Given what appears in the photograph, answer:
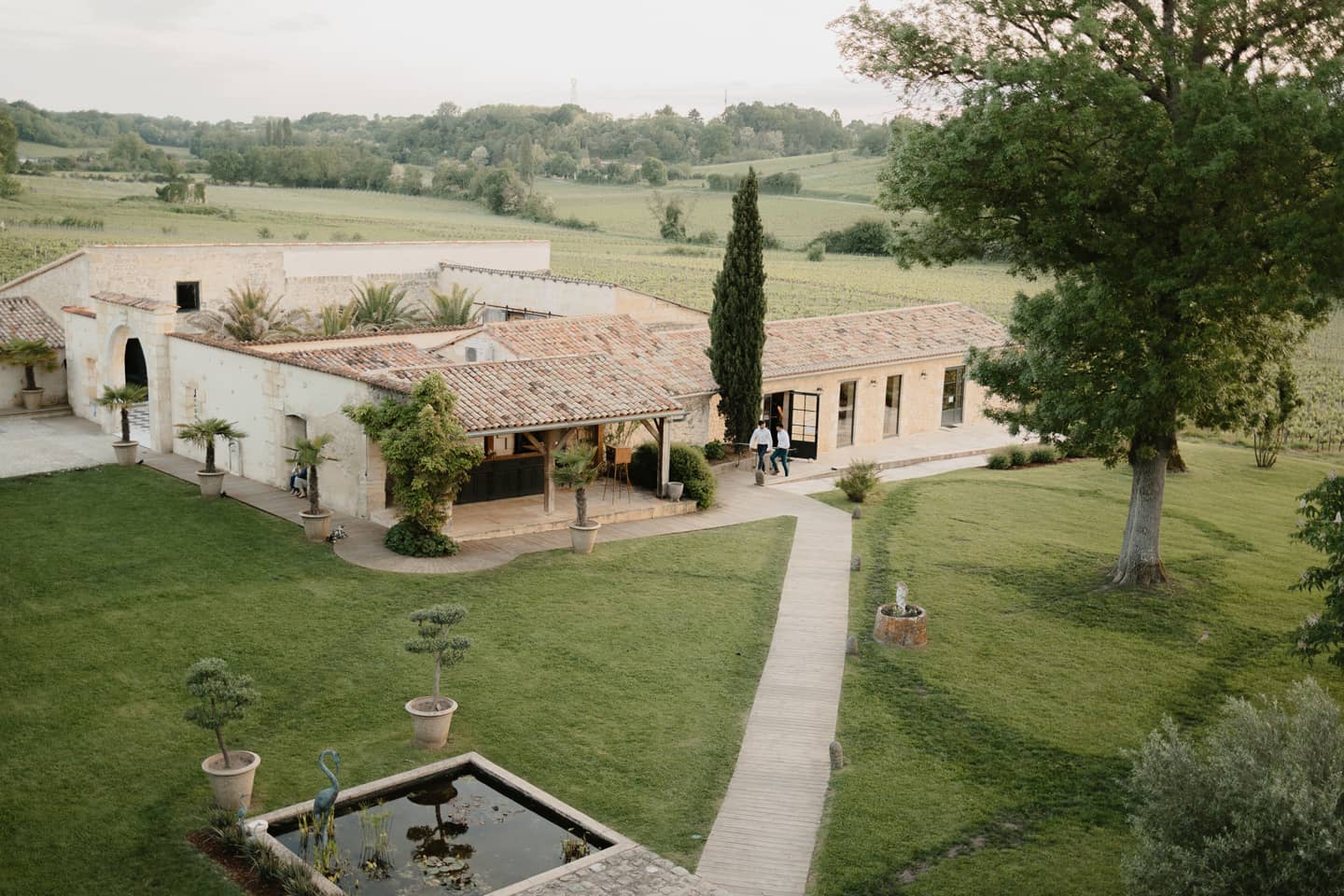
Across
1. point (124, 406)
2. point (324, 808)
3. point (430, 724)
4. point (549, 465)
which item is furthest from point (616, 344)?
point (324, 808)

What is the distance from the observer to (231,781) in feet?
37.6

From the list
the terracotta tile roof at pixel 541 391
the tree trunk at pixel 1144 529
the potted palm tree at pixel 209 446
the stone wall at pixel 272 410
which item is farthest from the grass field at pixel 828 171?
the tree trunk at pixel 1144 529

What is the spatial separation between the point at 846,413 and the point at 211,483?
15971 millimetres

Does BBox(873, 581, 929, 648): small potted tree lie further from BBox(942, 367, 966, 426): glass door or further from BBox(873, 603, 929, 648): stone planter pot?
BBox(942, 367, 966, 426): glass door

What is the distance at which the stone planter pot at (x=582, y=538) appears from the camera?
20703 mm

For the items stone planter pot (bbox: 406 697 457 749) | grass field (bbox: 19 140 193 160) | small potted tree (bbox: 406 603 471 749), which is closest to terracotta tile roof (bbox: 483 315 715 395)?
small potted tree (bbox: 406 603 471 749)

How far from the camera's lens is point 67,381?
31.6 meters

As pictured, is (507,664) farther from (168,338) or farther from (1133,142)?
(168,338)

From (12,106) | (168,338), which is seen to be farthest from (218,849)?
(12,106)

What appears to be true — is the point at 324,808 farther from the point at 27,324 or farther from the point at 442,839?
the point at 27,324

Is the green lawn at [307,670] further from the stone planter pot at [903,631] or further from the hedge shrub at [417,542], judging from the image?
the stone planter pot at [903,631]

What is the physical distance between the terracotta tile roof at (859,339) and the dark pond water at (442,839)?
1742 centimetres

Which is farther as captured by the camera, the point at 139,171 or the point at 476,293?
the point at 139,171

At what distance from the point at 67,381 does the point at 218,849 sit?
2438 centimetres
